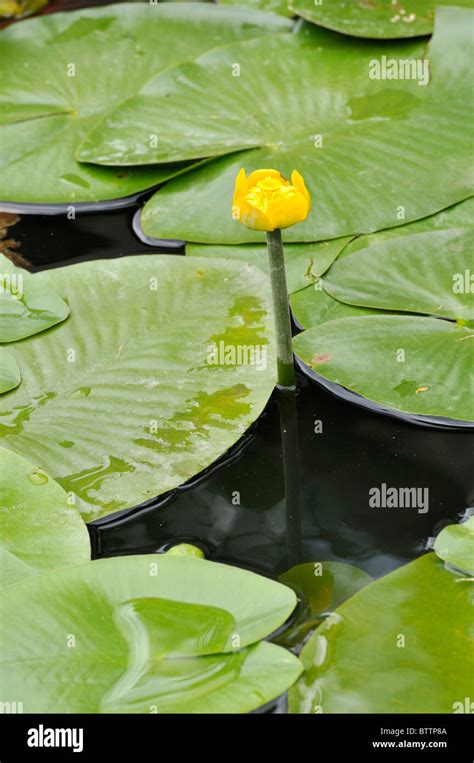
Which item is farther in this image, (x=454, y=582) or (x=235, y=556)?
(x=235, y=556)

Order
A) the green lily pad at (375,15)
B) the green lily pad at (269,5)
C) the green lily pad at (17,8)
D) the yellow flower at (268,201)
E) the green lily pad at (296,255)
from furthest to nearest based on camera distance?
1. the green lily pad at (17,8)
2. the green lily pad at (269,5)
3. the green lily pad at (375,15)
4. the green lily pad at (296,255)
5. the yellow flower at (268,201)

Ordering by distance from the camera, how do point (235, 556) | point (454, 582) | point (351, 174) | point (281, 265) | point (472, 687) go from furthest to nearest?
point (351, 174) → point (281, 265) → point (235, 556) → point (454, 582) → point (472, 687)

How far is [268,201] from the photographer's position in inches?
62.1

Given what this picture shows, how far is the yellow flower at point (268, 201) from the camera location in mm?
1575

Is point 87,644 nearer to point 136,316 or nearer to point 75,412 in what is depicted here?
point 75,412

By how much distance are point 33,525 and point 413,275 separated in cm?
100

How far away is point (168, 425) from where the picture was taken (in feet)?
5.81

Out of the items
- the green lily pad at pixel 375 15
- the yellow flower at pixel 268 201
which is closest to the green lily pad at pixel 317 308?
the yellow flower at pixel 268 201

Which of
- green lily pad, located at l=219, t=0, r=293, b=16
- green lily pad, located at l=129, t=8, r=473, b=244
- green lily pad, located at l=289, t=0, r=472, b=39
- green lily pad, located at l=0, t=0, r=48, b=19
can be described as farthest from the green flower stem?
green lily pad, located at l=0, t=0, r=48, b=19

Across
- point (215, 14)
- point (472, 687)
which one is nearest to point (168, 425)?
point (472, 687)

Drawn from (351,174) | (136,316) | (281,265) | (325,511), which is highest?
(351,174)

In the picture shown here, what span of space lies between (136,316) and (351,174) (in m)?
0.67

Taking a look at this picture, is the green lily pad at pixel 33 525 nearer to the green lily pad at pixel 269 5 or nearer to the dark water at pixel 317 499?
the dark water at pixel 317 499

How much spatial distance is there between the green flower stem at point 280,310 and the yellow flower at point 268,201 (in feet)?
0.19
